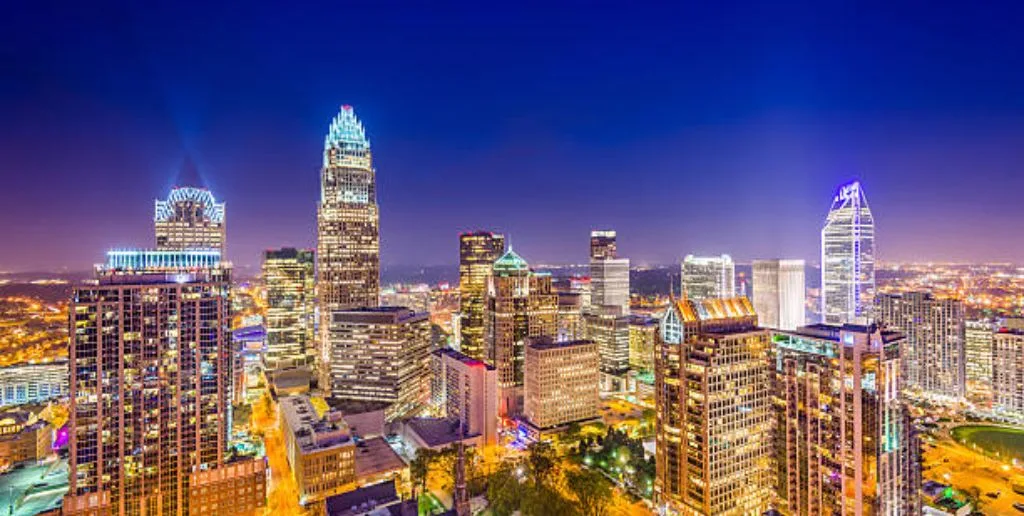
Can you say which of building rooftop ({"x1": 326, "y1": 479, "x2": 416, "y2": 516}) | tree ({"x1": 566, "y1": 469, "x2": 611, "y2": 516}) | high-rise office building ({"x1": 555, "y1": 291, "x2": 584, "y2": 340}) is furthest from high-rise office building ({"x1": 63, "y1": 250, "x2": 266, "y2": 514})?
high-rise office building ({"x1": 555, "y1": 291, "x2": 584, "y2": 340})

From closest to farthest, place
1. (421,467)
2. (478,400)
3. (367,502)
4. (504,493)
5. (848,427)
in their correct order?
(848,427), (504,493), (367,502), (421,467), (478,400)

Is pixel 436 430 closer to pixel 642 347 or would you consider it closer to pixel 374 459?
pixel 374 459

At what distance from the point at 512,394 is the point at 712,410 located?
7086 centimetres

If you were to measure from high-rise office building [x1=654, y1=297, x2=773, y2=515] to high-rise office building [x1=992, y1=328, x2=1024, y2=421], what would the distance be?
305 ft

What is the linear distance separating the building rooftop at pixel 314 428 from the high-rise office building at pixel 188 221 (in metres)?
89.1

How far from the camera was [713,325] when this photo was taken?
70.6 m

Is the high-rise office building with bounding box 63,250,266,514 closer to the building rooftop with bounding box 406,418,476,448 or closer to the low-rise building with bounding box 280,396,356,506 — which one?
the low-rise building with bounding box 280,396,356,506

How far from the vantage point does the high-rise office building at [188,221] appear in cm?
15388

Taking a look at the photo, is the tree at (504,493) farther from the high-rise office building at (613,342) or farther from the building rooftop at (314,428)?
the high-rise office building at (613,342)

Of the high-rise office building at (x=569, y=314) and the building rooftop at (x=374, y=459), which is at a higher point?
the high-rise office building at (x=569, y=314)

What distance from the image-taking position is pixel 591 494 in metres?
69.9

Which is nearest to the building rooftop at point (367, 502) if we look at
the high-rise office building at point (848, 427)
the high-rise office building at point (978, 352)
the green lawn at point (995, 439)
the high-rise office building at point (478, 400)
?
the high-rise office building at point (478, 400)

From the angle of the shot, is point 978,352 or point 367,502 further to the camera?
point 978,352

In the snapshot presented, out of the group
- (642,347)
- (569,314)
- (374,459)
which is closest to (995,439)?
(642,347)
